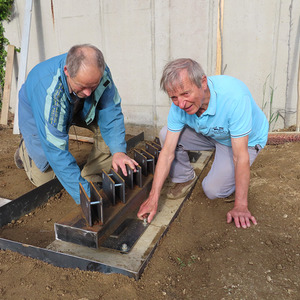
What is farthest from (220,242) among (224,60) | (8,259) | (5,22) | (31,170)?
(5,22)

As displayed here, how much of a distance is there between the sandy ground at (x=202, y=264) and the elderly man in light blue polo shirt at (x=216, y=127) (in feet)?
0.64

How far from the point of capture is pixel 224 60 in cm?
434

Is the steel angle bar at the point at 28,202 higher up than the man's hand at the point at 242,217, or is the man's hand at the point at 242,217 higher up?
the man's hand at the point at 242,217

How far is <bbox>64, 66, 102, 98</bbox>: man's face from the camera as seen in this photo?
1.98 meters

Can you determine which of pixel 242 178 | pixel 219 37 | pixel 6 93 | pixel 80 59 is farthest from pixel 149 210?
pixel 6 93

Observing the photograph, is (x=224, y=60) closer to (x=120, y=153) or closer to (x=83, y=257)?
(x=120, y=153)

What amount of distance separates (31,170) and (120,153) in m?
1.11

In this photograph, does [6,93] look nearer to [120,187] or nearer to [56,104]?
[56,104]

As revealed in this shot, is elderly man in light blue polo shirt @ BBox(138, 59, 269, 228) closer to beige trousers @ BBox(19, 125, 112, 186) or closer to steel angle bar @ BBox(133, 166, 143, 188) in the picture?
steel angle bar @ BBox(133, 166, 143, 188)

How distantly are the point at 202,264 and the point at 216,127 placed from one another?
105 cm

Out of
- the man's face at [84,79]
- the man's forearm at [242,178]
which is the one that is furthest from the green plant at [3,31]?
the man's forearm at [242,178]

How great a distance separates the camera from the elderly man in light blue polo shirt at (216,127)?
1.92m

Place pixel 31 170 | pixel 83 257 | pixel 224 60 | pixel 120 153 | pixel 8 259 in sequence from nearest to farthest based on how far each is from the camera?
pixel 83 257
pixel 8 259
pixel 120 153
pixel 31 170
pixel 224 60

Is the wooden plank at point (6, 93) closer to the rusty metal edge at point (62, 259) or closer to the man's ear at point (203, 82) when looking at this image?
the rusty metal edge at point (62, 259)
